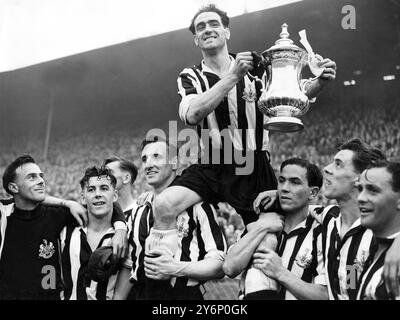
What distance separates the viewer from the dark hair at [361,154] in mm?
2490

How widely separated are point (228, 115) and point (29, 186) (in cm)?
98

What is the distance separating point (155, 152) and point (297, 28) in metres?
2.55

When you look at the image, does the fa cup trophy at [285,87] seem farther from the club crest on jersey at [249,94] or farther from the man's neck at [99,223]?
the man's neck at [99,223]

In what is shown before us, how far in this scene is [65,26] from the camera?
488 cm

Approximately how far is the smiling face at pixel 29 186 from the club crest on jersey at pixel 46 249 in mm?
208

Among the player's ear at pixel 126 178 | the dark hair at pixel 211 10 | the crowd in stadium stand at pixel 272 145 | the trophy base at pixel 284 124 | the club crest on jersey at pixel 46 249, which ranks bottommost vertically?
the club crest on jersey at pixel 46 249

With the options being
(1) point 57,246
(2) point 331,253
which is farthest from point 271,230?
(1) point 57,246

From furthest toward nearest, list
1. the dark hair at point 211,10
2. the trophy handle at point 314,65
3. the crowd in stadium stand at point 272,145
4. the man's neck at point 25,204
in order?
the crowd in stadium stand at point 272,145 < the man's neck at point 25,204 < the dark hair at point 211,10 < the trophy handle at point 314,65

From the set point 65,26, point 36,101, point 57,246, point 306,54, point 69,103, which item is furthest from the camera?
point 69,103

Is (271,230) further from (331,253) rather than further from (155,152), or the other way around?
(155,152)

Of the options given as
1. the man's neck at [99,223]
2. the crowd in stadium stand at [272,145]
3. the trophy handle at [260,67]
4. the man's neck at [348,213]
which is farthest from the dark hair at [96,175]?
the crowd in stadium stand at [272,145]

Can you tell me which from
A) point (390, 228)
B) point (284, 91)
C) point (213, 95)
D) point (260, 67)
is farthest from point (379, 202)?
point (260, 67)

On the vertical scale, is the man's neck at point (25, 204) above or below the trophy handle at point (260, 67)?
below

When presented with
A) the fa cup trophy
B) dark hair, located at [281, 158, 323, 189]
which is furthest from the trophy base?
dark hair, located at [281, 158, 323, 189]
